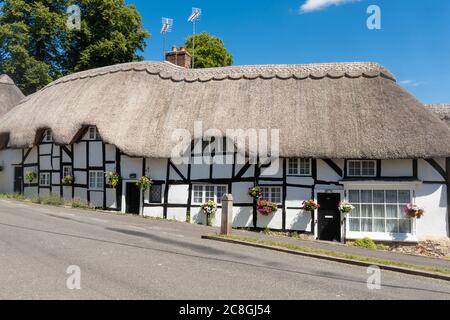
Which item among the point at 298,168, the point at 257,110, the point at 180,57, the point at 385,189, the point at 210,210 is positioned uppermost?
the point at 180,57

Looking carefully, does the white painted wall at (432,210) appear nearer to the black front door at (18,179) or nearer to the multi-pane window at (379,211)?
the multi-pane window at (379,211)

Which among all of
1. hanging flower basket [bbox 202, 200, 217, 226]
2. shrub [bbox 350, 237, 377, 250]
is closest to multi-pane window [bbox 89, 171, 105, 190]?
hanging flower basket [bbox 202, 200, 217, 226]

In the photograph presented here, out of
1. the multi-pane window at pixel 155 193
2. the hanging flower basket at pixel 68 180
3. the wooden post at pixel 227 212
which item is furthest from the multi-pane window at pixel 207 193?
the hanging flower basket at pixel 68 180

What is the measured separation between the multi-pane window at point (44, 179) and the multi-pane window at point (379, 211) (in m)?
16.6

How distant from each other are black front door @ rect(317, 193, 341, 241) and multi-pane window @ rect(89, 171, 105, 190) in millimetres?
11121

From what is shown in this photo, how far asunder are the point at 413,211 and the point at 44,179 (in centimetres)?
1946

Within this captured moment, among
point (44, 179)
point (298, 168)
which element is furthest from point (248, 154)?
point (44, 179)

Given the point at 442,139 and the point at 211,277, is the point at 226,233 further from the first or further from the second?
the point at 442,139

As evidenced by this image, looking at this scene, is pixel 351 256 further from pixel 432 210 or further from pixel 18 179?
pixel 18 179

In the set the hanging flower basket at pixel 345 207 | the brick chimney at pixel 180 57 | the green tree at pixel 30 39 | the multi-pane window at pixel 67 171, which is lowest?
the hanging flower basket at pixel 345 207

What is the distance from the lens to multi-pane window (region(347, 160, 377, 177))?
17031 mm

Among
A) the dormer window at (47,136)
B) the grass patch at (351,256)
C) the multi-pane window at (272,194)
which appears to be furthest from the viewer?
the dormer window at (47,136)

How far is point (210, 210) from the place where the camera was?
59.5 feet

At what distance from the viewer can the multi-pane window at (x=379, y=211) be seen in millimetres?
16422
